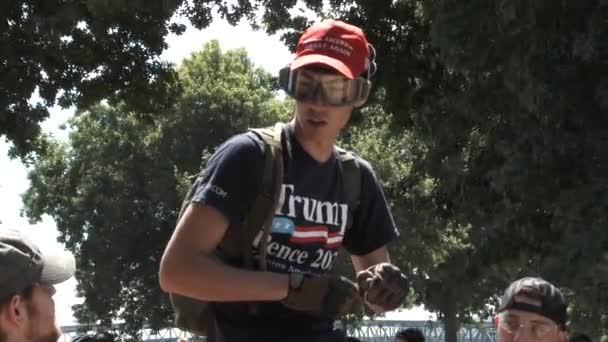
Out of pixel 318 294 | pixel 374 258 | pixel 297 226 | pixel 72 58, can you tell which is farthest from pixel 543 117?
pixel 318 294

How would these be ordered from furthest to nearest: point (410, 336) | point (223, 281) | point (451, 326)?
point (451, 326) < point (410, 336) < point (223, 281)

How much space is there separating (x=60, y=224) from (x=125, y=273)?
3914mm

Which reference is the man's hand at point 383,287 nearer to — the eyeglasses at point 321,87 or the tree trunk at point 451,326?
the eyeglasses at point 321,87

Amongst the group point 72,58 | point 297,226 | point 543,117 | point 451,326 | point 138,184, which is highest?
point 138,184

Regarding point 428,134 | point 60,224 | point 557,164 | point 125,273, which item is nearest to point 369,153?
point 125,273

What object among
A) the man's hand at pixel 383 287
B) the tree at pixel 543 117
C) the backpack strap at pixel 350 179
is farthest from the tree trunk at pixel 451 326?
the man's hand at pixel 383 287

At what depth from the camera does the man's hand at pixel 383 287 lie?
3.79 metres

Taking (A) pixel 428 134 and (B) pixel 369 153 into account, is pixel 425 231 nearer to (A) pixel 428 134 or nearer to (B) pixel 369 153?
(B) pixel 369 153

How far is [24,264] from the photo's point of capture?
303cm

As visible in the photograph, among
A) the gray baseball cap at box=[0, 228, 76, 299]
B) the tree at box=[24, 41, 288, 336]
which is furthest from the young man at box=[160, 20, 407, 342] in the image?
the tree at box=[24, 41, 288, 336]

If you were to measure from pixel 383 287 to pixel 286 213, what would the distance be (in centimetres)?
37

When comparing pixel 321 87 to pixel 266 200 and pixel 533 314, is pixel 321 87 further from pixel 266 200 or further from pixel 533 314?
pixel 533 314

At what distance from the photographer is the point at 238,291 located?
3.66 m

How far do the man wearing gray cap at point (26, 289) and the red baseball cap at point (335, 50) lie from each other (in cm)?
116
